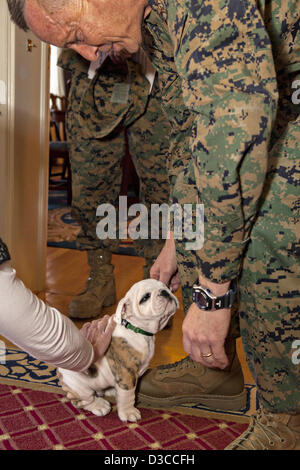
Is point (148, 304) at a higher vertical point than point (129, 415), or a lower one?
higher

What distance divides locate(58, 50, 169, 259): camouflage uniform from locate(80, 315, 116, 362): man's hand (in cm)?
82

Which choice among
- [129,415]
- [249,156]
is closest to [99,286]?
[129,415]

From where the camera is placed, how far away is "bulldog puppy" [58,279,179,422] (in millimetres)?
1226

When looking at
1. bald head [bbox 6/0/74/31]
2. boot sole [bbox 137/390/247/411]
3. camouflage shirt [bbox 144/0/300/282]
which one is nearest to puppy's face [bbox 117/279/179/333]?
boot sole [bbox 137/390/247/411]

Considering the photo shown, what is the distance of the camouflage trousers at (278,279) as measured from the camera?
937 mm

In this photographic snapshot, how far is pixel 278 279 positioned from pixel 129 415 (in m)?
0.55

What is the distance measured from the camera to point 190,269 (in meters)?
1.20

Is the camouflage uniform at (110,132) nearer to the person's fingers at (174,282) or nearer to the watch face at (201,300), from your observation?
the person's fingers at (174,282)

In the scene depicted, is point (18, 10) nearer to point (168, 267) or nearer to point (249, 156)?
point (249, 156)

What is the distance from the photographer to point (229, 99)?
2.52 feet

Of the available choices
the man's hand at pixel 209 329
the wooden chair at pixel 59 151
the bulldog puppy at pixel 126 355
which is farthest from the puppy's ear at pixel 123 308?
the wooden chair at pixel 59 151

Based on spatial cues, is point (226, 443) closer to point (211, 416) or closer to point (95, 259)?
point (211, 416)

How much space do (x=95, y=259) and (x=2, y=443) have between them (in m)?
1.11

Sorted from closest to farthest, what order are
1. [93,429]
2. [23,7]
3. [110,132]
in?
[23,7]
[93,429]
[110,132]
